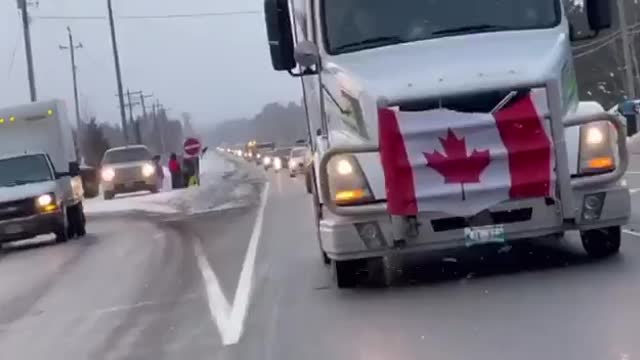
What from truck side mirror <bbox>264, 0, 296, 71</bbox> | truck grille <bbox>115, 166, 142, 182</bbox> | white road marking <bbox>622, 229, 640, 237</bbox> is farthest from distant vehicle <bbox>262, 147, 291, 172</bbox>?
truck side mirror <bbox>264, 0, 296, 71</bbox>

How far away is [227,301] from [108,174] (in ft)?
111

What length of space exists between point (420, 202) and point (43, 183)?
576 inches

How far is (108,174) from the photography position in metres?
44.3

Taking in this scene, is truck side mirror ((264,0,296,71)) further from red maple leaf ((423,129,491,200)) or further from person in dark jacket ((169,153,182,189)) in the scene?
person in dark jacket ((169,153,182,189))

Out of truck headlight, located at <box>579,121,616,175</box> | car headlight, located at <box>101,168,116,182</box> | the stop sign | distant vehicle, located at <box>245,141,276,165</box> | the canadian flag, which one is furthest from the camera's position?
distant vehicle, located at <box>245,141,276,165</box>

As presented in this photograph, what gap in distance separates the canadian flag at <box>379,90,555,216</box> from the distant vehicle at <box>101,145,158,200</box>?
35.1m

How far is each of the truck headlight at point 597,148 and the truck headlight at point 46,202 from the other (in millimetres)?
14681

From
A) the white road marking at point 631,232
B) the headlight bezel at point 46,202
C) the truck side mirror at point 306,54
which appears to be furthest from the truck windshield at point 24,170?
the truck side mirror at point 306,54

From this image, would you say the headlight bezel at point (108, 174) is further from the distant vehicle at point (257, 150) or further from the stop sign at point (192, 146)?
the distant vehicle at point (257, 150)

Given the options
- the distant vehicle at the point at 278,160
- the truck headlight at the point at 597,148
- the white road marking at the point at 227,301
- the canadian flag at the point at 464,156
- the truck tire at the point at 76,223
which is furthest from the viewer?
the distant vehicle at the point at 278,160

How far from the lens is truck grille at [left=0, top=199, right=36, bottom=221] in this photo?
22422mm

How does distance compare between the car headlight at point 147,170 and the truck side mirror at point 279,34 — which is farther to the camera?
the car headlight at point 147,170

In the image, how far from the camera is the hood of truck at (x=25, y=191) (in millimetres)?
22562

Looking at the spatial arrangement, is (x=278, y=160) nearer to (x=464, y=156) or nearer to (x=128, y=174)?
(x=128, y=174)
